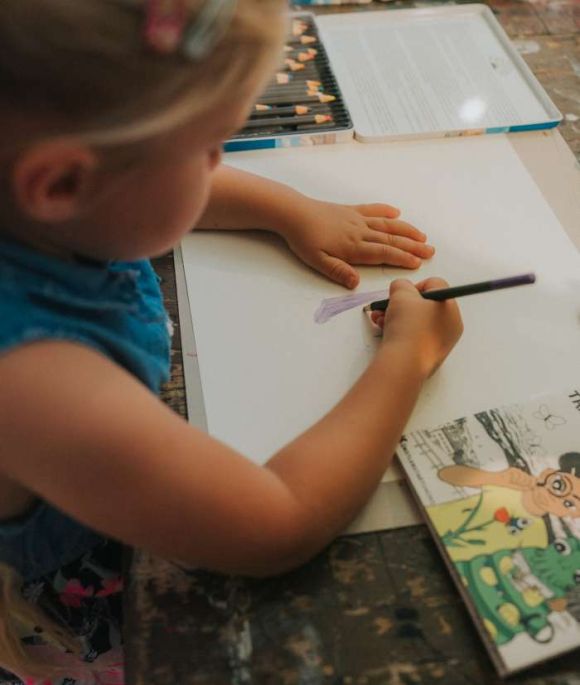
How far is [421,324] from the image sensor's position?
552mm

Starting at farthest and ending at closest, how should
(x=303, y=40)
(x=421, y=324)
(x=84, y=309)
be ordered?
(x=303, y=40) < (x=421, y=324) < (x=84, y=309)

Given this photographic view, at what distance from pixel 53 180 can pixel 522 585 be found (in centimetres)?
38

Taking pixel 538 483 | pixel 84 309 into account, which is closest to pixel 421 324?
pixel 538 483

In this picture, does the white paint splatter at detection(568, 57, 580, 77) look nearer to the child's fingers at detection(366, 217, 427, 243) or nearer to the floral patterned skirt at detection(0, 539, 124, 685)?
the child's fingers at detection(366, 217, 427, 243)

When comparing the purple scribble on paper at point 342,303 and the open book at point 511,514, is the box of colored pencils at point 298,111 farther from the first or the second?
the open book at point 511,514

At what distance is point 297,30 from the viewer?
89cm

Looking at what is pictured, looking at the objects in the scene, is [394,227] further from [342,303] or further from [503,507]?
[503,507]

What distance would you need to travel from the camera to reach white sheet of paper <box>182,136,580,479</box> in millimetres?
539

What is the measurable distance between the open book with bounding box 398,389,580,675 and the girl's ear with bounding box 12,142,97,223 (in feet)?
0.97

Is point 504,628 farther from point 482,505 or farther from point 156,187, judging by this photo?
point 156,187

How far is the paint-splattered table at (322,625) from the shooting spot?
41 centimetres

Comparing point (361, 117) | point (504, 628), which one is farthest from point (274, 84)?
point (504, 628)

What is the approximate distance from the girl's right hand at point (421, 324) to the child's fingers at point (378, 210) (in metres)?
0.11

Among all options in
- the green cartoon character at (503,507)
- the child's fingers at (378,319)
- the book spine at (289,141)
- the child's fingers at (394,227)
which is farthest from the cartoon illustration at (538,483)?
the book spine at (289,141)
